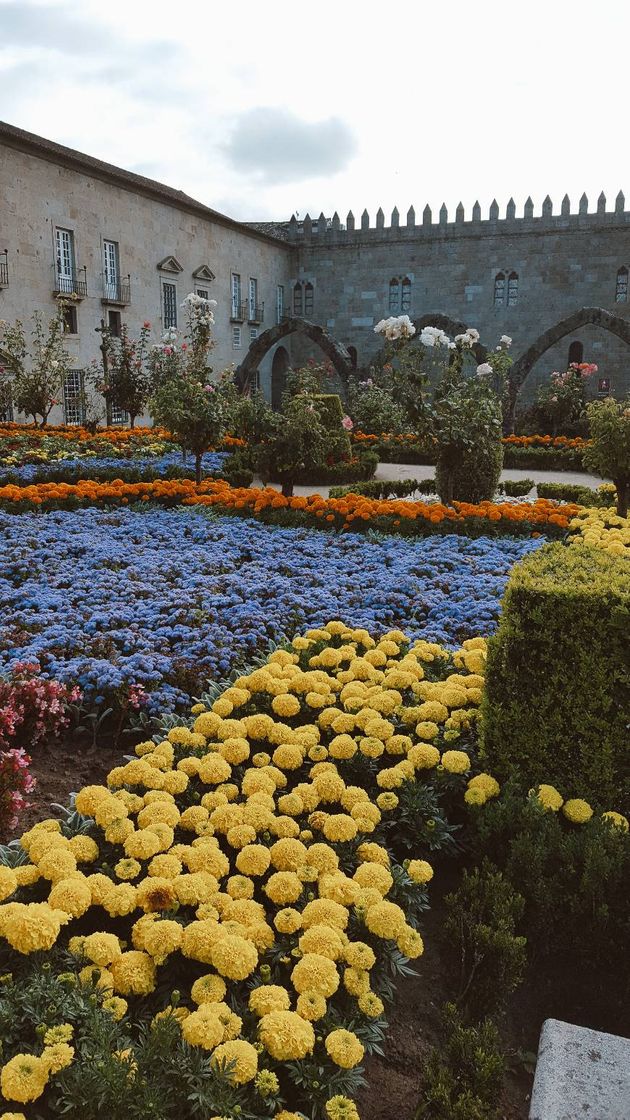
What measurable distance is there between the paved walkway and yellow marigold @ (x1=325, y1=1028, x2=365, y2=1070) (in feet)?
46.4

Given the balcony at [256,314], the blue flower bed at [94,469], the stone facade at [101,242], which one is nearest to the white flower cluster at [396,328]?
the blue flower bed at [94,469]

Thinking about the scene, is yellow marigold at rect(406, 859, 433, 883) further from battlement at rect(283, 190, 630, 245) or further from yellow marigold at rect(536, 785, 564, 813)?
battlement at rect(283, 190, 630, 245)

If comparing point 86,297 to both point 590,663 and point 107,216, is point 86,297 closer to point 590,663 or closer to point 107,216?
point 107,216

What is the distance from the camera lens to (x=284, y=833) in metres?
3.31

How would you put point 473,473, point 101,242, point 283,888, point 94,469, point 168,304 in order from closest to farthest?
point 283,888, point 473,473, point 94,469, point 101,242, point 168,304

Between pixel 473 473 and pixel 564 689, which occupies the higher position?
pixel 473 473

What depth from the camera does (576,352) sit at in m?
35.8

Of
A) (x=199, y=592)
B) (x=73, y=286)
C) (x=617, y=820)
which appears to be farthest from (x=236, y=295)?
(x=617, y=820)

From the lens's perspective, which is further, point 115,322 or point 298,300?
point 298,300

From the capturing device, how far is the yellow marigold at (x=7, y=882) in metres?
2.79

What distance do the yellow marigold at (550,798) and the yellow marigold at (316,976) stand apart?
54.6 inches

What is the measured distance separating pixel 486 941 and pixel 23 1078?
5.15 ft

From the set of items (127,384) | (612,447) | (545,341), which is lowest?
(612,447)

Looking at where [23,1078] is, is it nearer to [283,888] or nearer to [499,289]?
[283,888]
